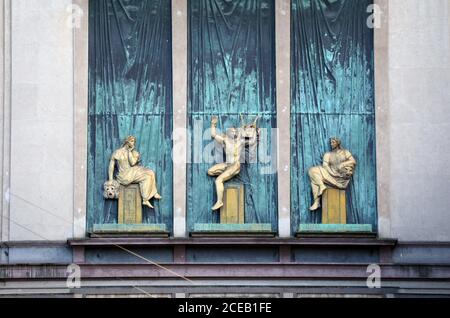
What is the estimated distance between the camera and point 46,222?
54.9 metres

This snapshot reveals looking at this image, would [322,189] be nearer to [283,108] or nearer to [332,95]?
[283,108]

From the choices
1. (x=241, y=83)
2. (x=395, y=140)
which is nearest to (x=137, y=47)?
(x=241, y=83)

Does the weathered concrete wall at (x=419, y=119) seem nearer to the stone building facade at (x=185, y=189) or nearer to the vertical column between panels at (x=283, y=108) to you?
the stone building facade at (x=185, y=189)

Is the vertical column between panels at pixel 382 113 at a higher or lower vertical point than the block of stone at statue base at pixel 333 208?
higher

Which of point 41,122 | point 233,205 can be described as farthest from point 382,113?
point 41,122

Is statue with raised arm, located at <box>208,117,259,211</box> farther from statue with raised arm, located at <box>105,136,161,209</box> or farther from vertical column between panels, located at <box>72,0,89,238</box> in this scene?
vertical column between panels, located at <box>72,0,89,238</box>

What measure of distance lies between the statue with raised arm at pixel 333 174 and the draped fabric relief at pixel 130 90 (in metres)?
3.10

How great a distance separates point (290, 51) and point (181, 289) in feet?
18.6

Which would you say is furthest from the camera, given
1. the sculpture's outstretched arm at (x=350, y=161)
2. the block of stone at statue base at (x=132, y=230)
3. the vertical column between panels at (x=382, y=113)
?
the sculpture's outstretched arm at (x=350, y=161)

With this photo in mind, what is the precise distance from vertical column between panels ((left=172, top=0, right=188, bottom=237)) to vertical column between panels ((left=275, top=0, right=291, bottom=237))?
6.59 ft

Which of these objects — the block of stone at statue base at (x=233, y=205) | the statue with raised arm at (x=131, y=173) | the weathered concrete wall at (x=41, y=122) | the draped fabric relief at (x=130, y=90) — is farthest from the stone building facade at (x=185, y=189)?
the block of stone at statue base at (x=233, y=205)

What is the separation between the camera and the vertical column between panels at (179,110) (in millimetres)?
55250

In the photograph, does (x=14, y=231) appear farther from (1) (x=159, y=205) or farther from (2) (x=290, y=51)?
(2) (x=290, y=51)

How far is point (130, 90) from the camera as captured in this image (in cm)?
5588
